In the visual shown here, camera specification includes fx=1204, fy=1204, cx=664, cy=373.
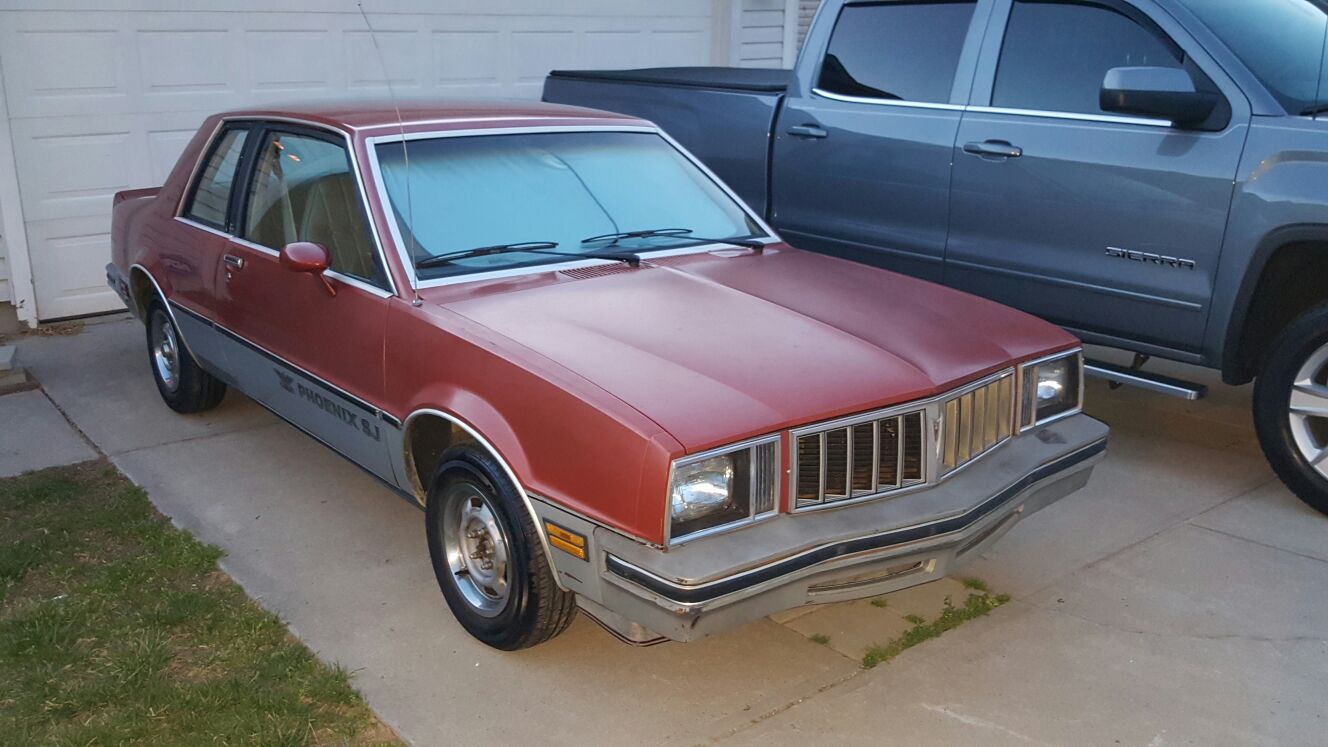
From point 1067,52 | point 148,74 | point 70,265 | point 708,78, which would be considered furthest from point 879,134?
point 70,265

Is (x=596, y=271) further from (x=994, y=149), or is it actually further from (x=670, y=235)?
(x=994, y=149)

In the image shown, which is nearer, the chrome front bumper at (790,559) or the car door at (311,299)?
the chrome front bumper at (790,559)

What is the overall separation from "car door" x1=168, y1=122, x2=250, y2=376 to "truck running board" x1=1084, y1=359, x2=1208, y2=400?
3.70 m

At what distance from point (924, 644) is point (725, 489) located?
110 centimetres

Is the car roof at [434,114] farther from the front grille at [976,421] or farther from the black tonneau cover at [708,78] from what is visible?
the front grille at [976,421]

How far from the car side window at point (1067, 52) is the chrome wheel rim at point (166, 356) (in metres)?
4.10

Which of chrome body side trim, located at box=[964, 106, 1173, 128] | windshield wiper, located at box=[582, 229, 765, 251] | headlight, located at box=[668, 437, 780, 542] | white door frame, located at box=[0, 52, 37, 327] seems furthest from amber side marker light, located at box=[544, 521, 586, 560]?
white door frame, located at box=[0, 52, 37, 327]

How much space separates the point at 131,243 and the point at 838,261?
357 centimetres

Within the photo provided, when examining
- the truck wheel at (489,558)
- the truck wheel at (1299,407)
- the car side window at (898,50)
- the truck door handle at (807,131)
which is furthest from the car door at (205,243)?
the truck wheel at (1299,407)

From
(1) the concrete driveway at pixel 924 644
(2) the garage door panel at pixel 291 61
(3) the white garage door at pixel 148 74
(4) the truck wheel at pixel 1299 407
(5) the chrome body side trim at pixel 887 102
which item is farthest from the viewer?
(2) the garage door panel at pixel 291 61

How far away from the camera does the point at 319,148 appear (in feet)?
15.0

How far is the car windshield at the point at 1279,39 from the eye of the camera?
15.5 ft

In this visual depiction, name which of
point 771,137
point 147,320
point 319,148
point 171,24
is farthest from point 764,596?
point 171,24

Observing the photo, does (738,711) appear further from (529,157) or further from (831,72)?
(831,72)
